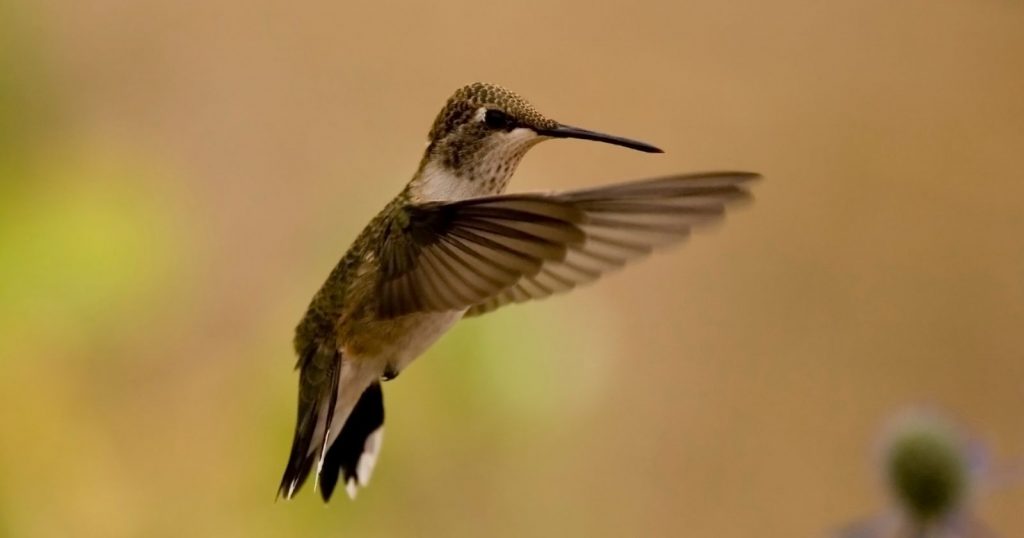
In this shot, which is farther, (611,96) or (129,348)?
(611,96)

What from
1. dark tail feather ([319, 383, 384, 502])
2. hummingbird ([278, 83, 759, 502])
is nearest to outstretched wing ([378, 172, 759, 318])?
hummingbird ([278, 83, 759, 502])

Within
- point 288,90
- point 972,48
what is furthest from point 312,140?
point 972,48

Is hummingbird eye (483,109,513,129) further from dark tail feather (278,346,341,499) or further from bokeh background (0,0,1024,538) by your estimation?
bokeh background (0,0,1024,538)

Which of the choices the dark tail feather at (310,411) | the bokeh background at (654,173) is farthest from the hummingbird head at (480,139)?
the bokeh background at (654,173)

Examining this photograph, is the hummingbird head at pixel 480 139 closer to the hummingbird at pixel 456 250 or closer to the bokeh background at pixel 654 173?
the hummingbird at pixel 456 250

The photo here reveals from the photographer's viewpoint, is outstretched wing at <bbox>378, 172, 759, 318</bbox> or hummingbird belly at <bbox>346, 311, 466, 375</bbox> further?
hummingbird belly at <bbox>346, 311, 466, 375</bbox>

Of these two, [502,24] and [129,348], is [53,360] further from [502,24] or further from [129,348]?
[502,24]
